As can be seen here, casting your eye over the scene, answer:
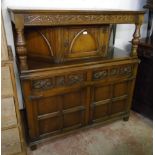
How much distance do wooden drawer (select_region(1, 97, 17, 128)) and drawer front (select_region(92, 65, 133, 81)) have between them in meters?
0.80

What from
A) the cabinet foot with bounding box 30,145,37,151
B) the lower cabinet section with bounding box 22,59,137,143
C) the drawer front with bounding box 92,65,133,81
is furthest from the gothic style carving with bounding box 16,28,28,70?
the cabinet foot with bounding box 30,145,37,151

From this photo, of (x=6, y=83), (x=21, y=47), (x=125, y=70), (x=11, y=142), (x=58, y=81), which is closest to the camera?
(x=6, y=83)

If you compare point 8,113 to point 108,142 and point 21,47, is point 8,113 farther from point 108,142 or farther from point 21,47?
point 108,142

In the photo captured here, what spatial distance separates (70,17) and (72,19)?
0.02 m

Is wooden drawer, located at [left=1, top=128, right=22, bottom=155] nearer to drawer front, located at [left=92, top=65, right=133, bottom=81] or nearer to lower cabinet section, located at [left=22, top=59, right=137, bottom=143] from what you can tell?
lower cabinet section, located at [left=22, top=59, right=137, bottom=143]

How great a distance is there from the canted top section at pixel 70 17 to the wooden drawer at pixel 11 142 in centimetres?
86

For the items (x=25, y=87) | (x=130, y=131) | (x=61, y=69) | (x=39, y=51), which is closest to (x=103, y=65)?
(x=61, y=69)

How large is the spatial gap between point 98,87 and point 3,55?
991mm

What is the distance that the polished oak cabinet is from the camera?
1486mm

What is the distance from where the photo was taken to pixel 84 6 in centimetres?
196

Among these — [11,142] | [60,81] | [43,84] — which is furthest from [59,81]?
[11,142]

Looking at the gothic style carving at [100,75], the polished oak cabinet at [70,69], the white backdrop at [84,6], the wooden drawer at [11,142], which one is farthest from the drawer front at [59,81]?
the white backdrop at [84,6]

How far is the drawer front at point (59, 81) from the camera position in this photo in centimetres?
155

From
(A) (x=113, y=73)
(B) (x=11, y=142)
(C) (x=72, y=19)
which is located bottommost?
(B) (x=11, y=142)
